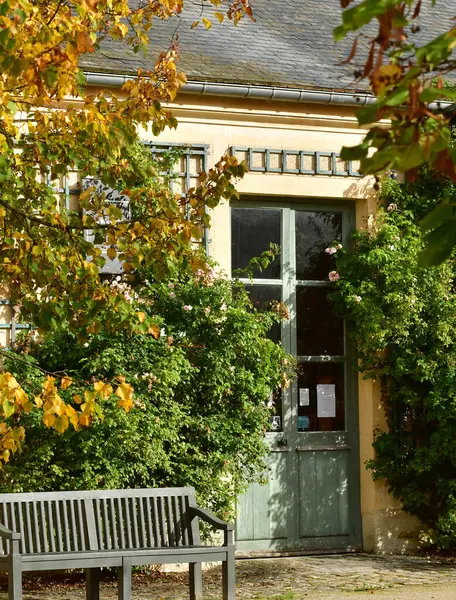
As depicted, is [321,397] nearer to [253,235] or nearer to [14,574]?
[253,235]

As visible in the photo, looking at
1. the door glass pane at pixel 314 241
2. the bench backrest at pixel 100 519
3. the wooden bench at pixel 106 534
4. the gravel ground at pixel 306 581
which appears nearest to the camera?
the wooden bench at pixel 106 534

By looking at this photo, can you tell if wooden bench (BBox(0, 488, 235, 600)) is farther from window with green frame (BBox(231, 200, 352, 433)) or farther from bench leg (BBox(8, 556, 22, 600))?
window with green frame (BBox(231, 200, 352, 433))

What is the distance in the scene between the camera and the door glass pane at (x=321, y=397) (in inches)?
386

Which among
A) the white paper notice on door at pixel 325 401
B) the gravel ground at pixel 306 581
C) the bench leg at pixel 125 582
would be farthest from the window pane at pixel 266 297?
the bench leg at pixel 125 582

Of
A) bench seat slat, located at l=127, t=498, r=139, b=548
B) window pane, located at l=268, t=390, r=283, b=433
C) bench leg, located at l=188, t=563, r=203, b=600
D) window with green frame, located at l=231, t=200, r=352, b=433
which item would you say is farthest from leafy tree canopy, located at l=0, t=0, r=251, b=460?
window pane, located at l=268, t=390, r=283, b=433

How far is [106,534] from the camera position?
23.5ft

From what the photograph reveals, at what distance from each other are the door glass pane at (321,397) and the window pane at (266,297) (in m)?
0.40

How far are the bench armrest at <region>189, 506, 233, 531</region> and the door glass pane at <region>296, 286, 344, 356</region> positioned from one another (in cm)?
280

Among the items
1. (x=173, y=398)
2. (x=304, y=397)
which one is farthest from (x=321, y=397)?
(x=173, y=398)

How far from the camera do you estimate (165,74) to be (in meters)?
6.20

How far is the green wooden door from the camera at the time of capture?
9.59 metres

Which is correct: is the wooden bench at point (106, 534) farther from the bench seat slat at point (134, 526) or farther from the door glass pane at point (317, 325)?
the door glass pane at point (317, 325)

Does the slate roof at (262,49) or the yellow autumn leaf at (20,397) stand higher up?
the slate roof at (262,49)

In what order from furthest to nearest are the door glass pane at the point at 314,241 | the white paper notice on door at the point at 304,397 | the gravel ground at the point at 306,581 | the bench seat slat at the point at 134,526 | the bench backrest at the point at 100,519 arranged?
the door glass pane at the point at 314,241, the white paper notice on door at the point at 304,397, the gravel ground at the point at 306,581, the bench seat slat at the point at 134,526, the bench backrest at the point at 100,519
